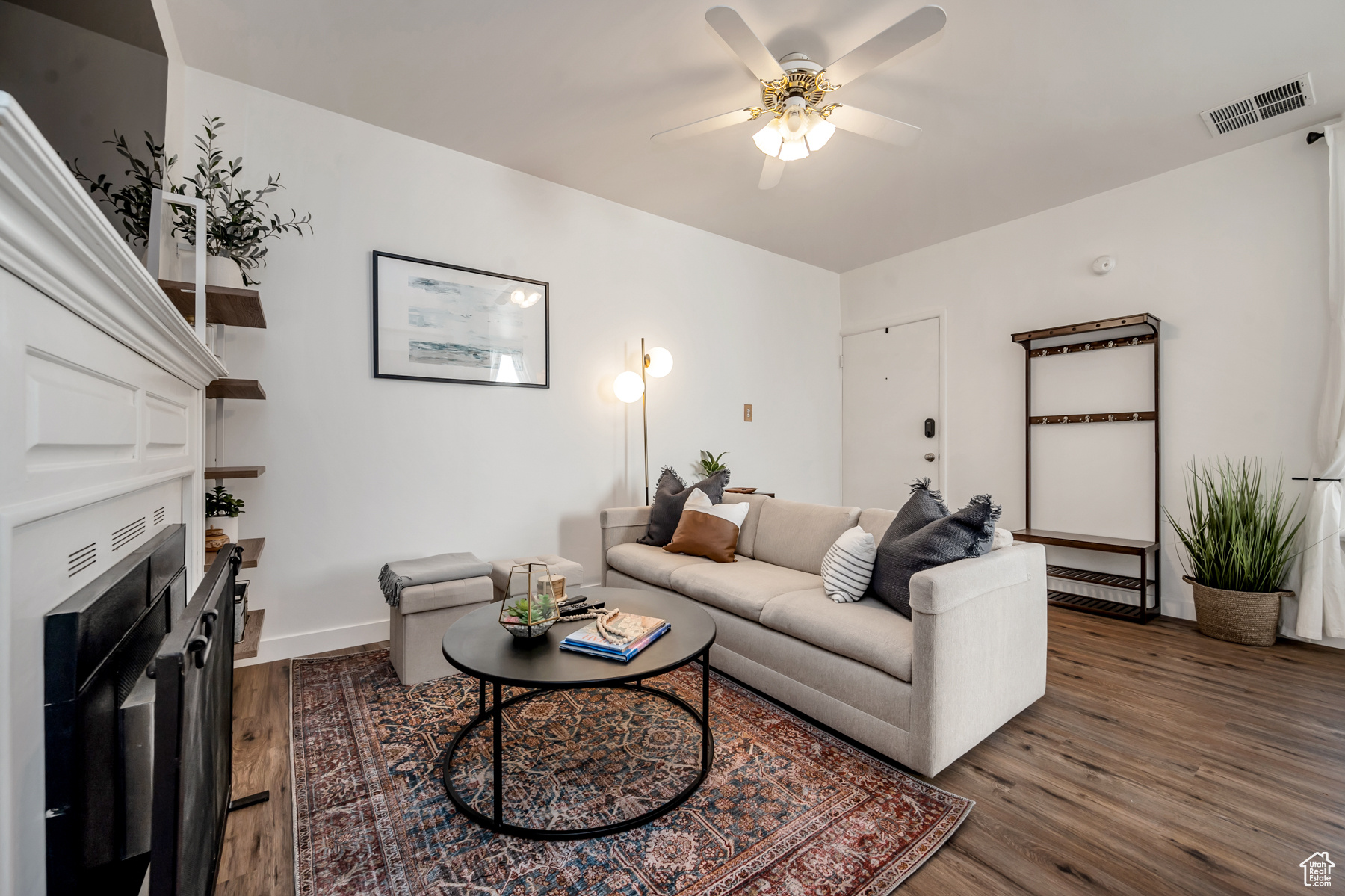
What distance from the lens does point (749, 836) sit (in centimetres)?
151

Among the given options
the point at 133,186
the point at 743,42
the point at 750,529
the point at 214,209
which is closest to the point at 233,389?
the point at 214,209

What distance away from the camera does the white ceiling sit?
7.25ft

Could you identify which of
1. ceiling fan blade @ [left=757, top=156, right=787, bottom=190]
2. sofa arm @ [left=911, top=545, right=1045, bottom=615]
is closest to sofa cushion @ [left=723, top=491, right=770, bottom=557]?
sofa arm @ [left=911, top=545, right=1045, bottom=615]

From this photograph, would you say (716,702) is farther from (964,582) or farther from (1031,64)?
(1031,64)

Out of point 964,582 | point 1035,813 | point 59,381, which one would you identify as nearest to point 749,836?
point 1035,813

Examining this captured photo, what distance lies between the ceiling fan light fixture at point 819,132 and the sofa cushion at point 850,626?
2027 millimetres

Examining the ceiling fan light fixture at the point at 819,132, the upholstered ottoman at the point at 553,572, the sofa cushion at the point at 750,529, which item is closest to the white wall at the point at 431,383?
the upholstered ottoman at the point at 553,572

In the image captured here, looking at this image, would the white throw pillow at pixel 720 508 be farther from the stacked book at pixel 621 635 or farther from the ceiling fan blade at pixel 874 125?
the ceiling fan blade at pixel 874 125

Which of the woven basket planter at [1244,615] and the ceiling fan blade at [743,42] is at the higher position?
the ceiling fan blade at [743,42]

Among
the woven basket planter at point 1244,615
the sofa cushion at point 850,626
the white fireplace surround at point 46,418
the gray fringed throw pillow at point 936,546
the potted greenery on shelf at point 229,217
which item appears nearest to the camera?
the white fireplace surround at point 46,418

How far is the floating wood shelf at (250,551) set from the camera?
2.23 metres

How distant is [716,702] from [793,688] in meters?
0.34

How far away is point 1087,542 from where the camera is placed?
352 centimetres

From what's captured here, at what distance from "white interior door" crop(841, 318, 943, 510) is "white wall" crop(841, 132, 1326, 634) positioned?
195 mm
